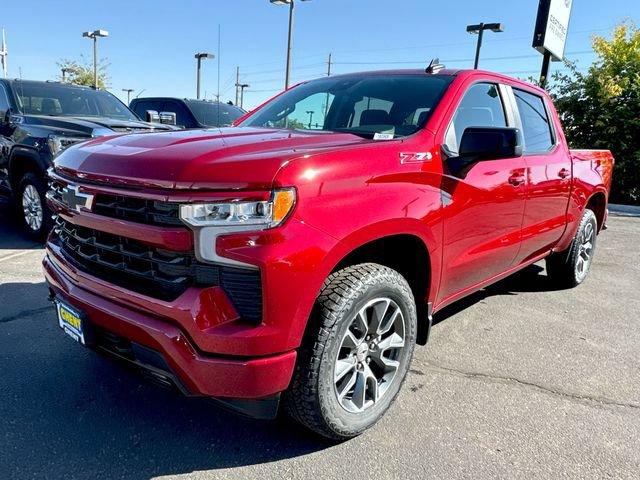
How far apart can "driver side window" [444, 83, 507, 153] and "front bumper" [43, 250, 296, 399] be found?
158 centimetres

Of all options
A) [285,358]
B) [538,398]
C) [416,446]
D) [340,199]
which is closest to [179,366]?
[285,358]

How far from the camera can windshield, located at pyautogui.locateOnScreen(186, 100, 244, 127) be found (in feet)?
30.0

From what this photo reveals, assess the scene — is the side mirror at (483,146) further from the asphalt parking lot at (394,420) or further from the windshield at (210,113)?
the windshield at (210,113)

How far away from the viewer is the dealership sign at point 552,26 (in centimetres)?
1055

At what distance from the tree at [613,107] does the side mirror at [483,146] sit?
36.8 ft

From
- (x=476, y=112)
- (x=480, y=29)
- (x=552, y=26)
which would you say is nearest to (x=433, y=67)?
(x=476, y=112)

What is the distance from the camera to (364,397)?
2.42m

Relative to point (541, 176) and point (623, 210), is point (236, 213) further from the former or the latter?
point (623, 210)

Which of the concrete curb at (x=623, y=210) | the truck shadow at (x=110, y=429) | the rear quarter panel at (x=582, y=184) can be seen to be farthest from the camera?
the concrete curb at (x=623, y=210)

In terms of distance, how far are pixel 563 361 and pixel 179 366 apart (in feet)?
8.47

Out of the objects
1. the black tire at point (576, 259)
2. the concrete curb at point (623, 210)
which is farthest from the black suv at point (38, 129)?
the concrete curb at point (623, 210)

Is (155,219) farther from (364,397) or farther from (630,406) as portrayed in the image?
(630,406)

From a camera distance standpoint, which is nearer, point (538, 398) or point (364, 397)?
point (364, 397)

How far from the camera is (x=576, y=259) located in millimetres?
4875
